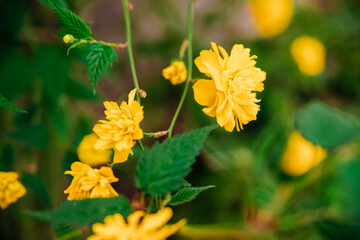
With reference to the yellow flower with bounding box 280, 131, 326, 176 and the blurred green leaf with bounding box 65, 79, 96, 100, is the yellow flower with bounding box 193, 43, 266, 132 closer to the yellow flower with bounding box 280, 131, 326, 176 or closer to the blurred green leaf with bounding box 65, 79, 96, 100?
the blurred green leaf with bounding box 65, 79, 96, 100

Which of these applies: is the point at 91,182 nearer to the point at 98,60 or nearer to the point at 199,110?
the point at 98,60

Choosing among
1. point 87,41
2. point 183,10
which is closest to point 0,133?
point 87,41

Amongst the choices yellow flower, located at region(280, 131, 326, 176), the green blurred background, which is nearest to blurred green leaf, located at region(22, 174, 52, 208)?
the green blurred background

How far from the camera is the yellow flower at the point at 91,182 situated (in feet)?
0.90

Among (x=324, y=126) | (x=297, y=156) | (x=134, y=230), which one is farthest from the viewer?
(x=297, y=156)

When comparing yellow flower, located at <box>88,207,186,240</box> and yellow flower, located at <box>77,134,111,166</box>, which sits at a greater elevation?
yellow flower, located at <box>77,134,111,166</box>

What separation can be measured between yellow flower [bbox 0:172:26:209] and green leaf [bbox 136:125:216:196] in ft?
0.50

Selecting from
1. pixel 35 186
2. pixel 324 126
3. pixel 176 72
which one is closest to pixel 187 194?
pixel 176 72

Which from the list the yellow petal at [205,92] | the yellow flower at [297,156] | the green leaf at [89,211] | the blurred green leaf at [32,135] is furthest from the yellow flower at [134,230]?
the yellow flower at [297,156]

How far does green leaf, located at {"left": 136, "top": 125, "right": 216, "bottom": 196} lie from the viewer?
0.84 ft

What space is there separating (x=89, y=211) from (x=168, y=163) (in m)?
0.08

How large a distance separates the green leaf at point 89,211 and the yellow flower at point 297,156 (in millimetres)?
582

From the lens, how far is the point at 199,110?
2.77 ft

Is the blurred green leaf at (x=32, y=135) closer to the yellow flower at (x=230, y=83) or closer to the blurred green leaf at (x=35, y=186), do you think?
the blurred green leaf at (x=35, y=186)
